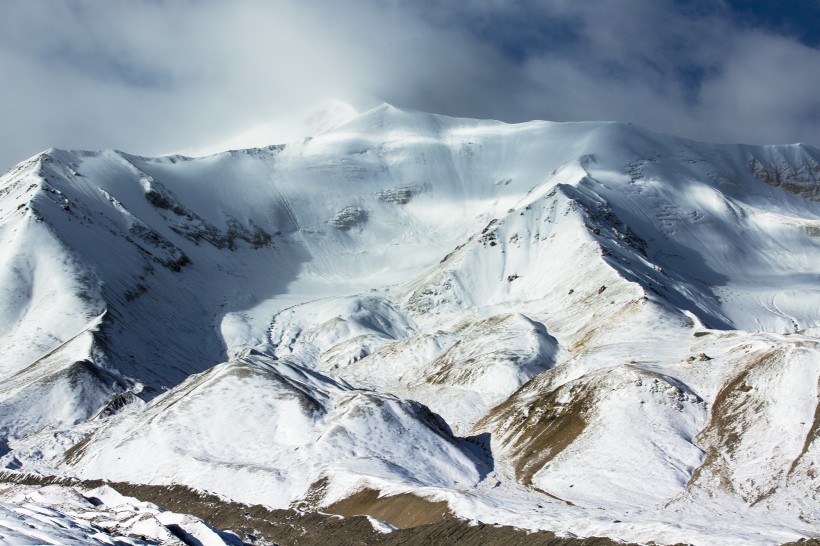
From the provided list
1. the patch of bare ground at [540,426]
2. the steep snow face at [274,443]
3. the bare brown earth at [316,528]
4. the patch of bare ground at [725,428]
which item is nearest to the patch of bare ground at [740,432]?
the patch of bare ground at [725,428]

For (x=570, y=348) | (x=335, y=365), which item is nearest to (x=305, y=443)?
(x=570, y=348)

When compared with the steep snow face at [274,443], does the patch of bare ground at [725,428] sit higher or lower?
lower

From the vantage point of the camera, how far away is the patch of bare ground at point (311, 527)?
51522 mm

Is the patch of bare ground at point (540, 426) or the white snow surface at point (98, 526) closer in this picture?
the white snow surface at point (98, 526)

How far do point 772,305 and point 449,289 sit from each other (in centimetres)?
6641

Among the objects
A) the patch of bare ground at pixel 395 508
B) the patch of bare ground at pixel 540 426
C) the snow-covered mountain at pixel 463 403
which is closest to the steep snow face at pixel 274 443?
the snow-covered mountain at pixel 463 403

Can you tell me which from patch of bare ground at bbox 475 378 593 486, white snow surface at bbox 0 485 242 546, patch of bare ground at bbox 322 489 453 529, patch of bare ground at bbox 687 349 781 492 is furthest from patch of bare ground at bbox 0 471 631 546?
patch of bare ground at bbox 687 349 781 492

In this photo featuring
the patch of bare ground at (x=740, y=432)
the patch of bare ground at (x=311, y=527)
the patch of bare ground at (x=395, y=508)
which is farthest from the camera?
the patch of bare ground at (x=740, y=432)

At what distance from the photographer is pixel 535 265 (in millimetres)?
185000

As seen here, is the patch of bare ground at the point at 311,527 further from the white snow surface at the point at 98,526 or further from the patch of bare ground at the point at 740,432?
the patch of bare ground at the point at 740,432

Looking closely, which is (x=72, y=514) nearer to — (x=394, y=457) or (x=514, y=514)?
(x=514, y=514)

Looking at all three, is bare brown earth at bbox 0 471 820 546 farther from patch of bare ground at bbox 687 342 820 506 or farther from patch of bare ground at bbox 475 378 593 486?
patch of bare ground at bbox 687 342 820 506

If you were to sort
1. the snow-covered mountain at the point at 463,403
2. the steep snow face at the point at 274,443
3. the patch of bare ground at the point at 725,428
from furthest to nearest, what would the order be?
the steep snow face at the point at 274,443 → the patch of bare ground at the point at 725,428 → the snow-covered mountain at the point at 463,403

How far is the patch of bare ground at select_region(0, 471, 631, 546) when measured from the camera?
51.5 m
